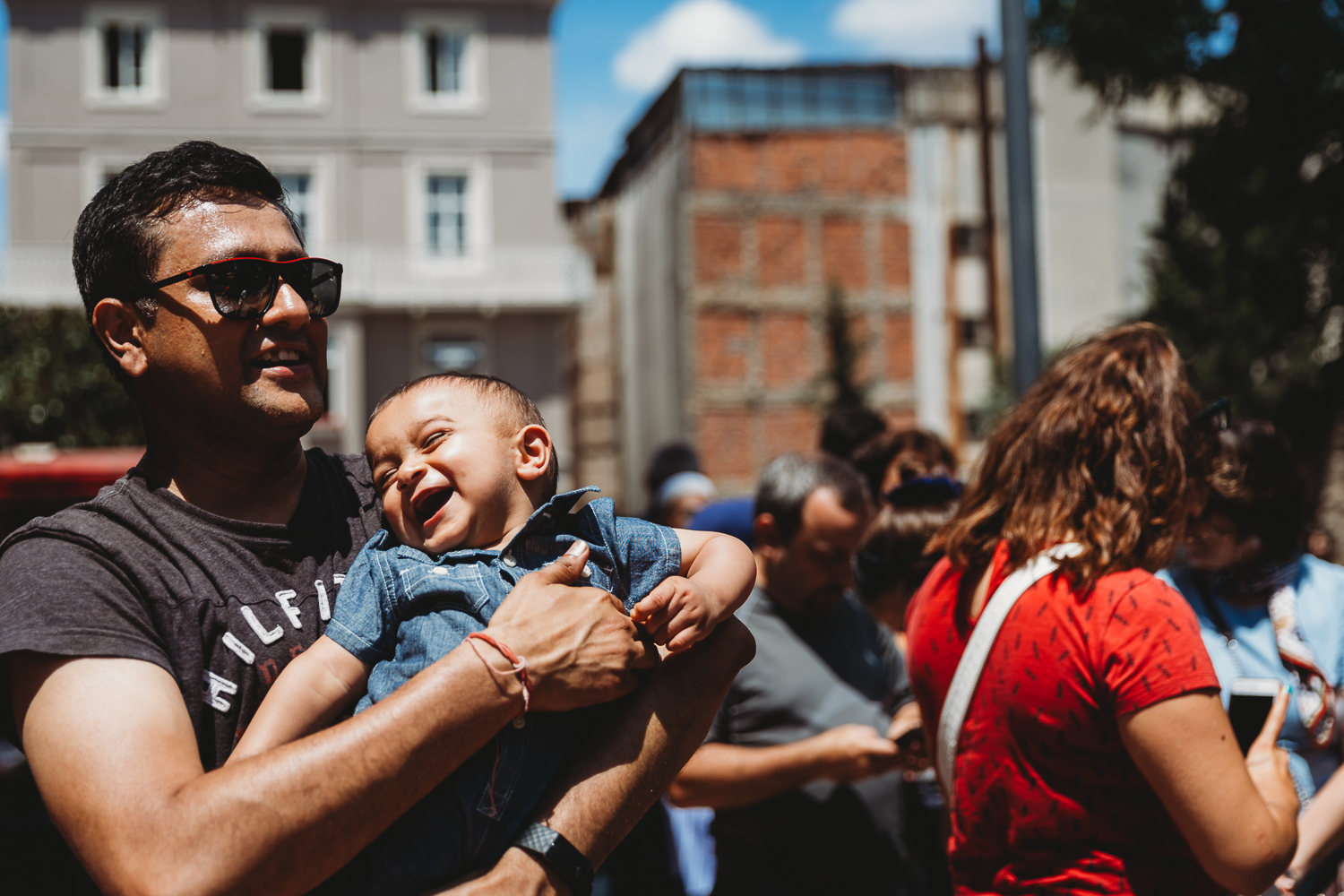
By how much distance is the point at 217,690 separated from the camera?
1790 mm

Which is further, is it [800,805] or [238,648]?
[800,805]

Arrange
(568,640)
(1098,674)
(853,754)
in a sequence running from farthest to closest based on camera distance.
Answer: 1. (853,754)
2. (1098,674)
3. (568,640)

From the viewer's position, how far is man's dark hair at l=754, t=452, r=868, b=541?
3586mm

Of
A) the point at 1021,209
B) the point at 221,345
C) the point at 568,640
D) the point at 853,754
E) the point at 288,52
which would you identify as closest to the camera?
the point at 568,640

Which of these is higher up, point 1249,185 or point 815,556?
point 1249,185

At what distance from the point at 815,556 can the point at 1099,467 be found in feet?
4.30

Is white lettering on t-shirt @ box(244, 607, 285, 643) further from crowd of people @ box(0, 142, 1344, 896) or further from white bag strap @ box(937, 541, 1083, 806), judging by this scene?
white bag strap @ box(937, 541, 1083, 806)

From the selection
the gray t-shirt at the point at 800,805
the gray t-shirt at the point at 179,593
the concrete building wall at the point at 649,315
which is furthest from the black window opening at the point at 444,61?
the gray t-shirt at the point at 179,593

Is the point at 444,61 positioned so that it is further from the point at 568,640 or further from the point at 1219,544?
the point at 568,640

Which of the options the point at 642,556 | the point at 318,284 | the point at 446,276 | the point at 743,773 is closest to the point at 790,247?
the point at 446,276

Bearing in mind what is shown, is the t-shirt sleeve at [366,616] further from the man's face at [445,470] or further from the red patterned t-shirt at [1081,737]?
the red patterned t-shirt at [1081,737]

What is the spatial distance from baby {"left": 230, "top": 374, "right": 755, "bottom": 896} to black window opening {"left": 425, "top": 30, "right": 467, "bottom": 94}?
2450 centimetres

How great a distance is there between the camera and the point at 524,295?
24.7 meters

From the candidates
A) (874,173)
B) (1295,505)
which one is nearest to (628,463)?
(874,173)
